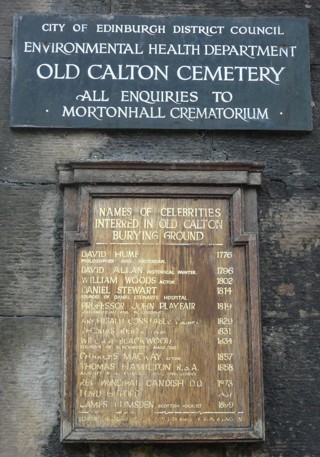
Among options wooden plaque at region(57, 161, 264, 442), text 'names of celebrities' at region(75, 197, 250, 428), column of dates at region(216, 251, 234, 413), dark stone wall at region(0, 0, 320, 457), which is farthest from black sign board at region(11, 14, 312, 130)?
column of dates at region(216, 251, 234, 413)

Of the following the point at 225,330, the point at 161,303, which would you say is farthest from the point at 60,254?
the point at 225,330

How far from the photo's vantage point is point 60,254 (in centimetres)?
616

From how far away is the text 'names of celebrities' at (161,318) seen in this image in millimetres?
5746

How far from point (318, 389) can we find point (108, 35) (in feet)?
10.6

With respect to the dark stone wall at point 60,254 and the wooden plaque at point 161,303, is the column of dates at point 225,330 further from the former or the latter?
the dark stone wall at point 60,254

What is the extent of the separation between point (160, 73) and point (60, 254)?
1668 mm

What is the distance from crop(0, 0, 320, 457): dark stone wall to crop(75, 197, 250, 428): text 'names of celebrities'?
26cm

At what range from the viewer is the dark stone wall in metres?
5.86

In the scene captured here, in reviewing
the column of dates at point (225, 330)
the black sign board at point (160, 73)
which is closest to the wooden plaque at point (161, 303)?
the column of dates at point (225, 330)

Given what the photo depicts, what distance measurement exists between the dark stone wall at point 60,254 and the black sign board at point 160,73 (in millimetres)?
125

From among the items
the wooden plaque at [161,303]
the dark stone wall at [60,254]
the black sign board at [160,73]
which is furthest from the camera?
the black sign board at [160,73]

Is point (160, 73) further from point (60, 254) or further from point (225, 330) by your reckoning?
point (225, 330)

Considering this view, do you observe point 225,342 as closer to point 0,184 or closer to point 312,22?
point 0,184

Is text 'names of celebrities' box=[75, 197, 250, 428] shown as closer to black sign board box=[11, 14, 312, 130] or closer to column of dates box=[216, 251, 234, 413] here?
column of dates box=[216, 251, 234, 413]
